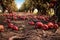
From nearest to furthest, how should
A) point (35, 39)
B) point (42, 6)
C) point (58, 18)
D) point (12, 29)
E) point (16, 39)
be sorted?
point (35, 39), point (16, 39), point (12, 29), point (58, 18), point (42, 6)

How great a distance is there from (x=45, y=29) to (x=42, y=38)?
2036 mm

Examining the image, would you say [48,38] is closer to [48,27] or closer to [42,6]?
[48,27]

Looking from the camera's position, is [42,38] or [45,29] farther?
[45,29]

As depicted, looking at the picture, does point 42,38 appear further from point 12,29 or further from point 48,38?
point 12,29

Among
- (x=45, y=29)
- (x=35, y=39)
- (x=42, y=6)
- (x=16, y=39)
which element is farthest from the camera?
(x=42, y=6)

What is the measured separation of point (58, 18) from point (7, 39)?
4488 millimetres

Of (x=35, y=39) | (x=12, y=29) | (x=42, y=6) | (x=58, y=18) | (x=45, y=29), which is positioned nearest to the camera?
(x=35, y=39)

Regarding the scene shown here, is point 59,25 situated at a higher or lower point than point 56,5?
lower

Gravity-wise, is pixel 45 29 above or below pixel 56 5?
below

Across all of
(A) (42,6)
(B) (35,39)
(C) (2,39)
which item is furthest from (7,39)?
(A) (42,6)

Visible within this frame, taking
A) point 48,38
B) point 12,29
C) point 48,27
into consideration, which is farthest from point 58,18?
point 48,38

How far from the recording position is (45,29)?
31.0ft

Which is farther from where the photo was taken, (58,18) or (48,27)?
(58,18)

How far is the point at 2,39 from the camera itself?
302 inches
